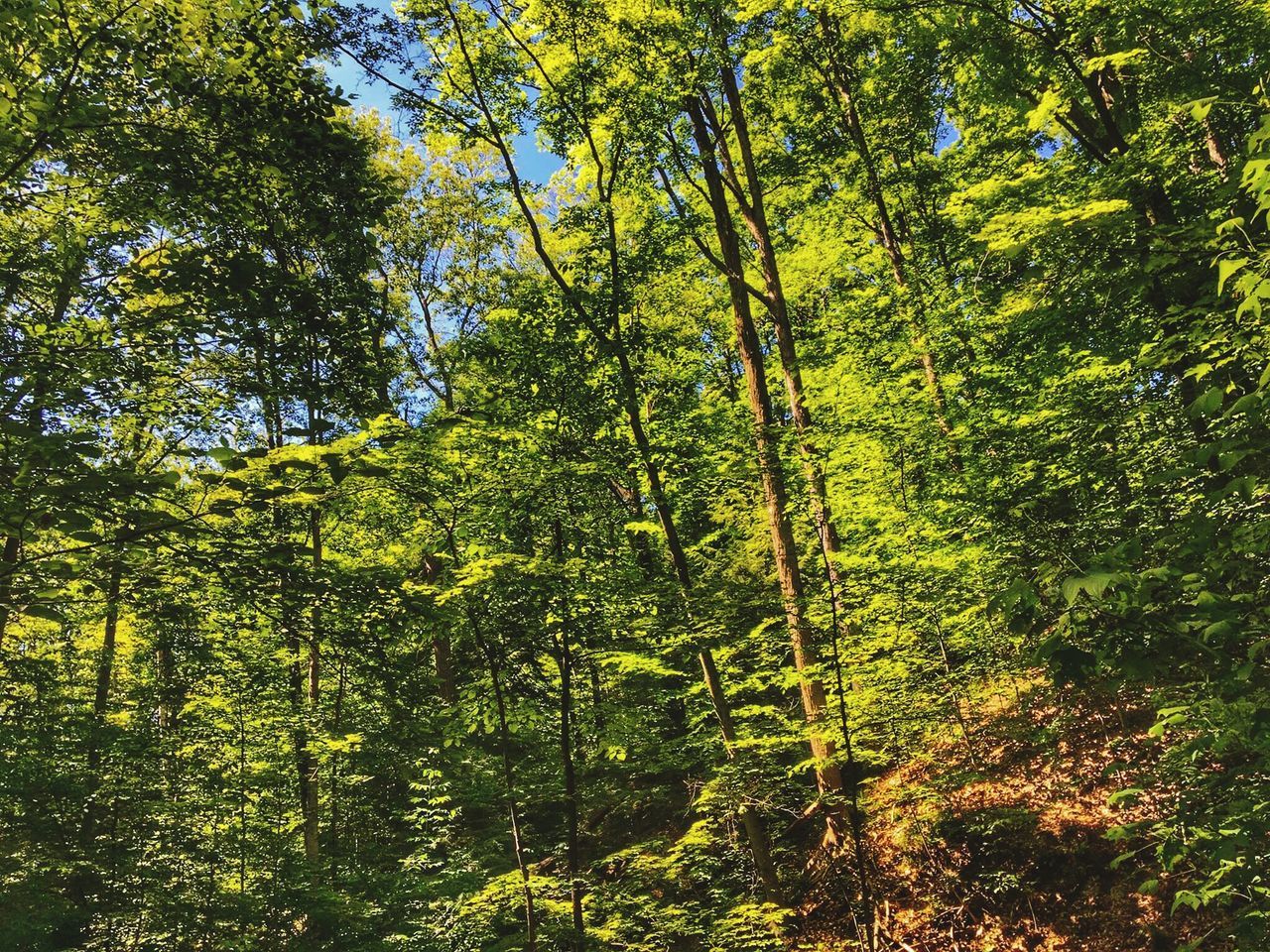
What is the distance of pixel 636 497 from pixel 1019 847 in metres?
7.69

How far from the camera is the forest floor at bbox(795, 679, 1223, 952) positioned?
6.26 m

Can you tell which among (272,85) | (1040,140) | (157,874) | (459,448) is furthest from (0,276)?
(1040,140)

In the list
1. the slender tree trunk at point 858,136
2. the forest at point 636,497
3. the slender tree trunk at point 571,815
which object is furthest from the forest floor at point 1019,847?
the slender tree trunk at point 858,136

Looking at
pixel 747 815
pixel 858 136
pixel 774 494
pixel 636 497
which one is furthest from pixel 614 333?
pixel 858 136

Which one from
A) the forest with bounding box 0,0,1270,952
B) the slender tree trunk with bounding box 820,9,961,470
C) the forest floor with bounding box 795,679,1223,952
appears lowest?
the forest floor with bounding box 795,679,1223,952

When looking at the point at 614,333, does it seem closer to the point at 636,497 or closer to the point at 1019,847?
the point at 636,497

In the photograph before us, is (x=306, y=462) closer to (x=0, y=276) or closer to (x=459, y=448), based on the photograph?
(x=0, y=276)

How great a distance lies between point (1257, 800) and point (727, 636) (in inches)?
212

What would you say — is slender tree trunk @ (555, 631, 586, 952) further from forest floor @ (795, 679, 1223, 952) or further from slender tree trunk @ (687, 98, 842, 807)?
slender tree trunk @ (687, 98, 842, 807)

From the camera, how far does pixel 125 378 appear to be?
3137 mm


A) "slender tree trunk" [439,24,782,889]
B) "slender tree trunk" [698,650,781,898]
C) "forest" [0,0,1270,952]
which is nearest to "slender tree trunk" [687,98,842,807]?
"forest" [0,0,1270,952]

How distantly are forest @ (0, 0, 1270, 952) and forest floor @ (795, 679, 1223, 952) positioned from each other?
53mm

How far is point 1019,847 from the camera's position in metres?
7.16

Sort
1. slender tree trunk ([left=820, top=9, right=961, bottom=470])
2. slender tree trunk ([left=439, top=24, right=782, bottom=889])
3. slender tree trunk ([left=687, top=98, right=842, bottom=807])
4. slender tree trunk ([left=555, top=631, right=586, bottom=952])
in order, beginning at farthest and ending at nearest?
slender tree trunk ([left=820, top=9, right=961, bottom=470]), slender tree trunk ([left=439, top=24, right=782, bottom=889]), slender tree trunk ([left=687, top=98, right=842, bottom=807]), slender tree trunk ([left=555, top=631, right=586, bottom=952])
